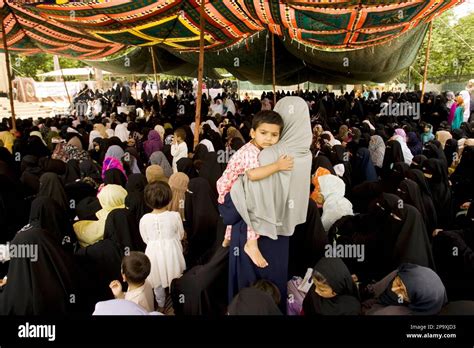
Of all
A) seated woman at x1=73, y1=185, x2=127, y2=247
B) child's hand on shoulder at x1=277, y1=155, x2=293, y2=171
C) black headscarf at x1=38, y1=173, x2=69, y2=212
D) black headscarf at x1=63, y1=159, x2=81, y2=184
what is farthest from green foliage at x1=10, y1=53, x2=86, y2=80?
child's hand on shoulder at x1=277, y1=155, x2=293, y2=171

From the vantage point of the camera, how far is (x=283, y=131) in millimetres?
1981

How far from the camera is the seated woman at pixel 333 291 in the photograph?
205 cm

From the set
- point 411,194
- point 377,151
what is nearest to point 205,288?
point 411,194

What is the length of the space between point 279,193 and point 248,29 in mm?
6299

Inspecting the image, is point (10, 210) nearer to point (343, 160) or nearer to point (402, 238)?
point (402, 238)

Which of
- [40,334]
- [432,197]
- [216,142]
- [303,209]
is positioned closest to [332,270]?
[303,209]

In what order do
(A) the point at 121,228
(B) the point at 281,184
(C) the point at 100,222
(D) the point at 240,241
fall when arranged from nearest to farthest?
(B) the point at 281,184 < (D) the point at 240,241 < (A) the point at 121,228 < (C) the point at 100,222

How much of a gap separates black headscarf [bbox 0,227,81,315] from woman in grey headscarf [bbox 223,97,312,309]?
1.20 meters

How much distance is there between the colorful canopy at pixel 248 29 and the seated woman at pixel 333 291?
388 centimetres

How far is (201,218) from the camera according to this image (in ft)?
11.5

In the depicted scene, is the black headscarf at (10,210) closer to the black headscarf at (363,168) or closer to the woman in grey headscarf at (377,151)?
the black headscarf at (363,168)

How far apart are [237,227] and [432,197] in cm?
264

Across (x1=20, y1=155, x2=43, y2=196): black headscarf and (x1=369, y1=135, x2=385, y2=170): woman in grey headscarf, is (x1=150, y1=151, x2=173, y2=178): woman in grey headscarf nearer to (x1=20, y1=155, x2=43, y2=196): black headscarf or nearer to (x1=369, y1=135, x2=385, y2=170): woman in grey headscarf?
(x1=20, y1=155, x2=43, y2=196): black headscarf

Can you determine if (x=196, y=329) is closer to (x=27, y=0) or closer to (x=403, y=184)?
(x=403, y=184)
